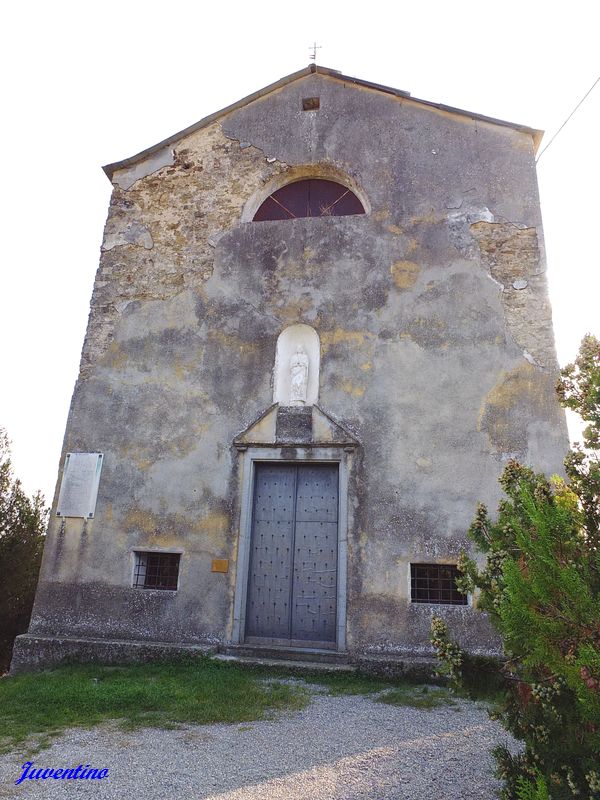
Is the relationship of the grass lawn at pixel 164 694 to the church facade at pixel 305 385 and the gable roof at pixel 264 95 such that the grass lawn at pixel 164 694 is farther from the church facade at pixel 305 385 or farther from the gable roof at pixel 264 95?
the gable roof at pixel 264 95

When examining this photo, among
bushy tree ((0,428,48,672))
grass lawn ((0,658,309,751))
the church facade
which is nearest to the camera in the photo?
grass lawn ((0,658,309,751))

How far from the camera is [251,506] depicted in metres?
8.09

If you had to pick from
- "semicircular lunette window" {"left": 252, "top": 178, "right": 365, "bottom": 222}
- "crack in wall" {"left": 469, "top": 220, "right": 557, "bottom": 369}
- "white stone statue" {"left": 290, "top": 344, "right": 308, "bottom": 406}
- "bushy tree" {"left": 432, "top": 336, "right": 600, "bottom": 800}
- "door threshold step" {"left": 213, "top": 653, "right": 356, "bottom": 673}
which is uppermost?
"semicircular lunette window" {"left": 252, "top": 178, "right": 365, "bottom": 222}

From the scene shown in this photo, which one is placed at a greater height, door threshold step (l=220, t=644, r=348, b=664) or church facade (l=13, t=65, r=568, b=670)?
church facade (l=13, t=65, r=568, b=670)

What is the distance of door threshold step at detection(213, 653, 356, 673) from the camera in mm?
6828

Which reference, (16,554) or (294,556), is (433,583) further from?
(16,554)

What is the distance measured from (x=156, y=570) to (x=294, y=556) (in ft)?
6.68

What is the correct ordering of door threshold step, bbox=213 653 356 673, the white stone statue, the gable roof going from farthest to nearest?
the gable roof, the white stone statue, door threshold step, bbox=213 653 356 673

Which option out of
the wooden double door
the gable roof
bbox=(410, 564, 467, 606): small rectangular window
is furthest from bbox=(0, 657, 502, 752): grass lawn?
the gable roof

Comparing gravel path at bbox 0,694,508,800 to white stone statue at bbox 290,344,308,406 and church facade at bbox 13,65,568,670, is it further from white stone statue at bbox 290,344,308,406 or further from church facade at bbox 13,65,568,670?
white stone statue at bbox 290,344,308,406

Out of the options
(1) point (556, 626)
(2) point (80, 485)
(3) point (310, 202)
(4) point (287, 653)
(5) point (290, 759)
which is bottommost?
(5) point (290, 759)

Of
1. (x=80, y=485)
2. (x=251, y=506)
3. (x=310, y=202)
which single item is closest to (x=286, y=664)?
(x=251, y=506)

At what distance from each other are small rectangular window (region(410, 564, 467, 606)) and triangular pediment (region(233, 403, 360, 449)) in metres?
2.01

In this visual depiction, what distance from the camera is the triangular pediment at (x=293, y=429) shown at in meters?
8.14
